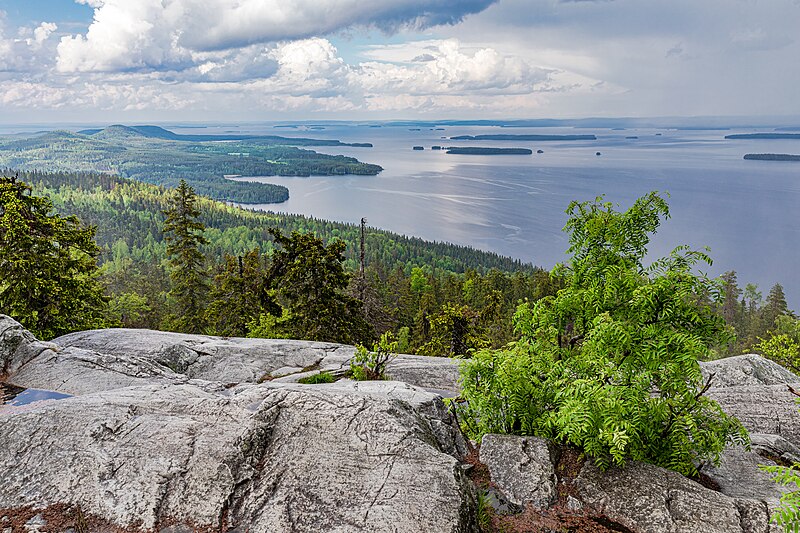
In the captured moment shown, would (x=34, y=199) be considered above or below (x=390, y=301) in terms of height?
above

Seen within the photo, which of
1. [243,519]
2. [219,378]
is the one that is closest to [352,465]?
[243,519]

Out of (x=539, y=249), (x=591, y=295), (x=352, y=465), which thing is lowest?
(x=539, y=249)

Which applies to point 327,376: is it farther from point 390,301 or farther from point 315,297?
point 390,301

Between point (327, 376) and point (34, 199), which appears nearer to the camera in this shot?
point (327, 376)

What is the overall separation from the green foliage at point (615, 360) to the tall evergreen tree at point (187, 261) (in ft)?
95.6

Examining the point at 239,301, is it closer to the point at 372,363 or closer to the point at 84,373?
the point at 84,373

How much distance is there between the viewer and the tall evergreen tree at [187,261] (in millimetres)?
33094

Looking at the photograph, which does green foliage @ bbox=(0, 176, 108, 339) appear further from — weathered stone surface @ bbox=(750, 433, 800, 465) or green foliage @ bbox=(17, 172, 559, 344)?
weathered stone surface @ bbox=(750, 433, 800, 465)

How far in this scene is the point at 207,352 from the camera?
Result: 54.8ft

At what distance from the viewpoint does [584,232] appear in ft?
29.8

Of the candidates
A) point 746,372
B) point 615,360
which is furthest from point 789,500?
point 746,372

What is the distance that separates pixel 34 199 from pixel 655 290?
2469 cm

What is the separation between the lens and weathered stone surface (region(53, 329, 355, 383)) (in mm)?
15539

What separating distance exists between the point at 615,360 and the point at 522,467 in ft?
8.24
